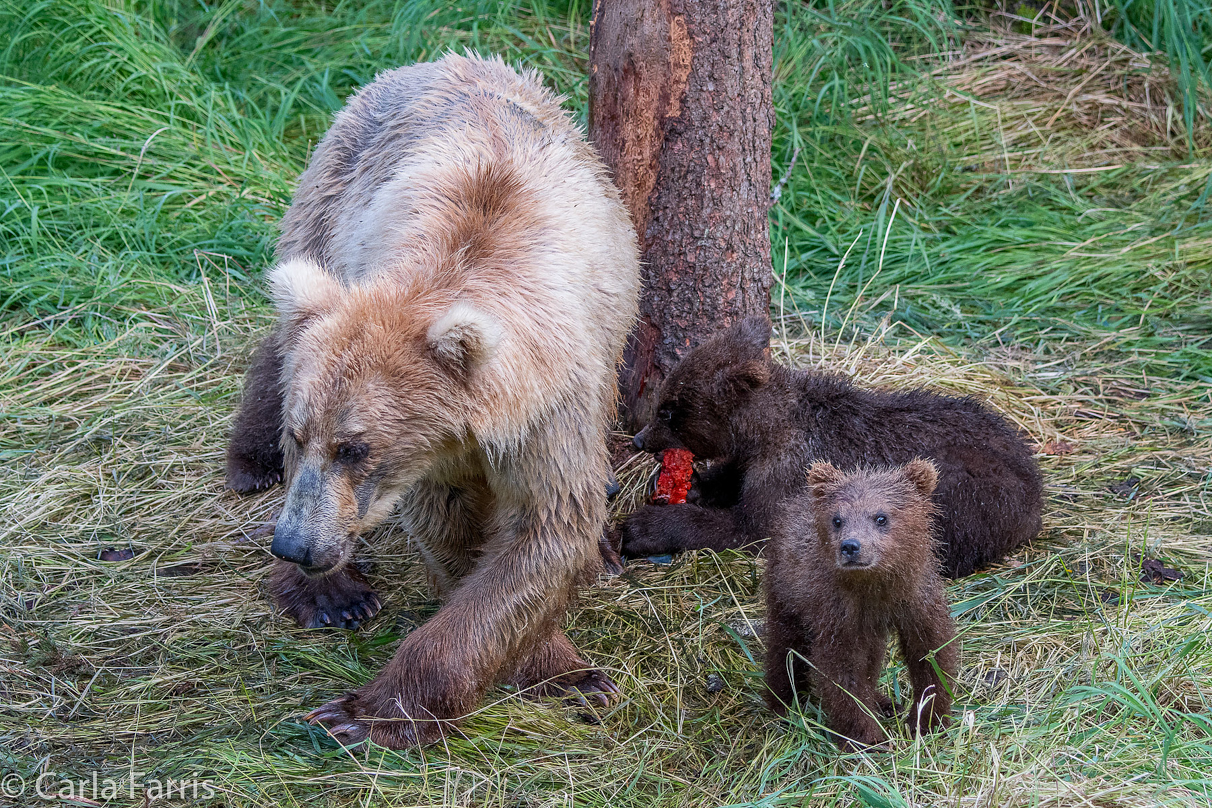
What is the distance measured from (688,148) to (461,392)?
206 cm

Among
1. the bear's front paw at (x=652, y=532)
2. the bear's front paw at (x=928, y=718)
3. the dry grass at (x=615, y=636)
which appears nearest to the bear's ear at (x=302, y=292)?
the dry grass at (x=615, y=636)

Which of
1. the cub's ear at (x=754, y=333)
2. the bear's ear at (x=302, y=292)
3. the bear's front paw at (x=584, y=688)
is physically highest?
the bear's ear at (x=302, y=292)

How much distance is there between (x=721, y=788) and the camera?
342 centimetres

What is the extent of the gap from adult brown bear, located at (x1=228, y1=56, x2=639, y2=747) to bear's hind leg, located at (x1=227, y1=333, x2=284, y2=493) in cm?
75

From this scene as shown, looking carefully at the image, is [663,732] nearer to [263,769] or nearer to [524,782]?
[524,782]

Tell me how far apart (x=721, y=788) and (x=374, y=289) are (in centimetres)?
185

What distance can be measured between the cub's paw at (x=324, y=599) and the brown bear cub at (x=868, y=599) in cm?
184

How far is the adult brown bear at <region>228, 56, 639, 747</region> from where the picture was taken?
345 cm

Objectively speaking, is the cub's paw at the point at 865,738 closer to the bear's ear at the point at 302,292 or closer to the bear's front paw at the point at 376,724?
the bear's front paw at the point at 376,724

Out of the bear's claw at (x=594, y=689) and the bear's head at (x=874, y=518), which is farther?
the bear's claw at (x=594, y=689)

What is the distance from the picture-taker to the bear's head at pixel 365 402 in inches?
134

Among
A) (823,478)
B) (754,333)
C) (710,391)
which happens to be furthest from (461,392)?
(754,333)

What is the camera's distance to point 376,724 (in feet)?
12.2

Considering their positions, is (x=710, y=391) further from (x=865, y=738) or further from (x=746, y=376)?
(x=865, y=738)
